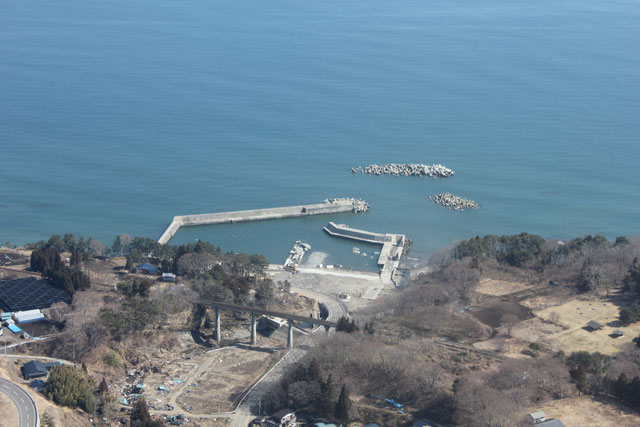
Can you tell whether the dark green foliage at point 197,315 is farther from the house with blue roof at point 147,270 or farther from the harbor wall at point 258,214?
the harbor wall at point 258,214

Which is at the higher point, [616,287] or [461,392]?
[616,287]

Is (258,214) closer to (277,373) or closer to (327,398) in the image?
(277,373)

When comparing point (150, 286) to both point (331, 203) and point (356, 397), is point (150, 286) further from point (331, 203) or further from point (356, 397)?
point (331, 203)

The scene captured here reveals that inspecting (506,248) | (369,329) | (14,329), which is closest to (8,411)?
(14,329)

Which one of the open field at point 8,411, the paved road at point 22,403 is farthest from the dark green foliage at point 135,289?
the open field at point 8,411

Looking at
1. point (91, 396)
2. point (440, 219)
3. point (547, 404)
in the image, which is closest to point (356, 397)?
point (547, 404)

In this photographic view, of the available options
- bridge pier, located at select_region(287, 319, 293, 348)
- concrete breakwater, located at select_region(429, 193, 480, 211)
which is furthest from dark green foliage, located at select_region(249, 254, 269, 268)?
concrete breakwater, located at select_region(429, 193, 480, 211)
